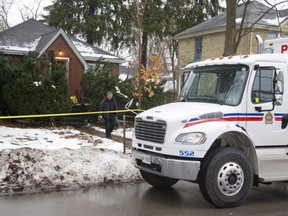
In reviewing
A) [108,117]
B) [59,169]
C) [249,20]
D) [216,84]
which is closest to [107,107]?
[108,117]

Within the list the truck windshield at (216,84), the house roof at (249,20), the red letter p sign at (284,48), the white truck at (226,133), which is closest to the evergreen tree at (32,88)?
the truck windshield at (216,84)

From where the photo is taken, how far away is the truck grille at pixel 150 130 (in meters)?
6.86

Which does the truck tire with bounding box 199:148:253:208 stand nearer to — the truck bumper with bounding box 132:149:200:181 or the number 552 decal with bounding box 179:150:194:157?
the truck bumper with bounding box 132:149:200:181

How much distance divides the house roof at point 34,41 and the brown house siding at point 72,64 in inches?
9.2

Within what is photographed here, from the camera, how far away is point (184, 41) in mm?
35438

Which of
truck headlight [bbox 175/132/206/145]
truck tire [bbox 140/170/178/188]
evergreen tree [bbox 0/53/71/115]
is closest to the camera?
truck headlight [bbox 175/132/206/145]

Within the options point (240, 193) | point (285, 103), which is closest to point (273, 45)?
point (285, 103)

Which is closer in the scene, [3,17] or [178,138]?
[178,138]

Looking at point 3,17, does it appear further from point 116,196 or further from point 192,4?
point 116,196

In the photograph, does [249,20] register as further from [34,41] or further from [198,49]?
Result: [34,41]

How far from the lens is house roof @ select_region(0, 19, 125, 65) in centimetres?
2055

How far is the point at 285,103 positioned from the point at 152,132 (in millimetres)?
2393

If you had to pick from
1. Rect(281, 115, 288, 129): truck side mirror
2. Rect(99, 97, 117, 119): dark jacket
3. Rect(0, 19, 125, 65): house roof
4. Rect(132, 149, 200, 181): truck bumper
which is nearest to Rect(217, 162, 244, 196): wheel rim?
Rect(132, 149, 200, 181): truck bumper

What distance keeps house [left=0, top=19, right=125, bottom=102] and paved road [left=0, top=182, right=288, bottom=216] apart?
42.5 ft
